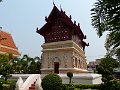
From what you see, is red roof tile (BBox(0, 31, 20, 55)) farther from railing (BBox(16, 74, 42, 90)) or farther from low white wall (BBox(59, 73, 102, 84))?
low white wall (BBox(59, 73, 102, 84))

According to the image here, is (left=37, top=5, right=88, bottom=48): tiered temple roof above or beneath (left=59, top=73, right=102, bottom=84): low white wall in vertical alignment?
above

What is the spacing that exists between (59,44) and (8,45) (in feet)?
50.2

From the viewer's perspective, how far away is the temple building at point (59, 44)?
24.3 m

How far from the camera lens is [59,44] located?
24.7 meters

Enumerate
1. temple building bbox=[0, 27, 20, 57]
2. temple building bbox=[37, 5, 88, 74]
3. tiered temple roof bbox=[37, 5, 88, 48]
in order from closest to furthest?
temple building bbox=[37, 5, 88, 74] < tiered temple roof bbox=[37, 5, 88, 48] < temple building bbox=[0, 27, 20, 57]

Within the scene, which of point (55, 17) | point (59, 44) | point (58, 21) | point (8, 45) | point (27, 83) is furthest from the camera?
point (8, 45)

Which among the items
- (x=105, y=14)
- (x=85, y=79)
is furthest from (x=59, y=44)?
(x=105, y=14)

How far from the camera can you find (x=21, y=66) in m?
30.9

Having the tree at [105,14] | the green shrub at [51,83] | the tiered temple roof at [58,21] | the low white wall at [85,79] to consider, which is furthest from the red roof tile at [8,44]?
the tree at [105,14]

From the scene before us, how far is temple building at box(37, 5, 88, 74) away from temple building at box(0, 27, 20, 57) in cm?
1118

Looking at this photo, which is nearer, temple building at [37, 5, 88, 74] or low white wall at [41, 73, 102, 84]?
low white wall at [41, 73, 102, 84]

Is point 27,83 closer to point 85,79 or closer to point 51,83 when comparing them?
point 85,79

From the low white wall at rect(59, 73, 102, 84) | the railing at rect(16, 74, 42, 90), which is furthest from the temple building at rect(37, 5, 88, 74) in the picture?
the railing at rect(16, 74, 42, 90)

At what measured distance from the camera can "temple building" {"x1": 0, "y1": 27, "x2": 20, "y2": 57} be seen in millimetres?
36338
